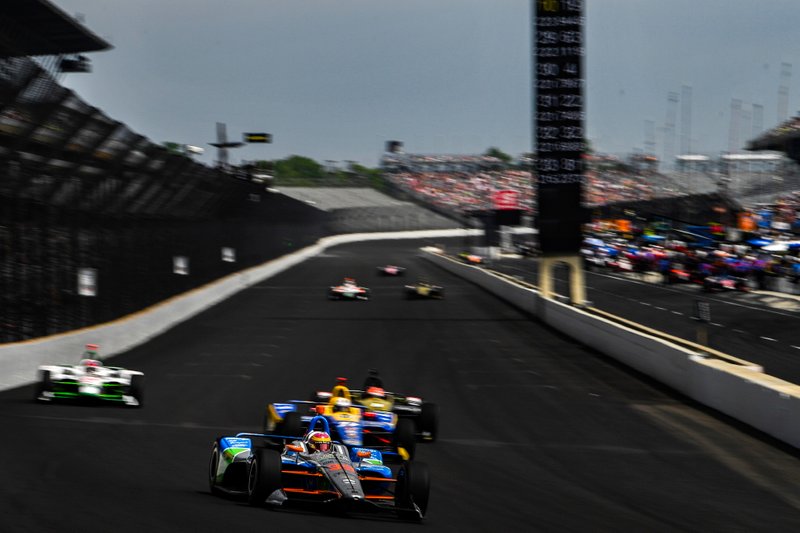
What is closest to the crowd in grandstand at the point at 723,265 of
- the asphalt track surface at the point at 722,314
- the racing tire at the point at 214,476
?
the asphalt track surface at the point at 722,314

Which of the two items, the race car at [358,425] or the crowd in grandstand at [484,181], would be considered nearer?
the race car at [358,425]

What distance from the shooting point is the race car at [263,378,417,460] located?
11.7 metres

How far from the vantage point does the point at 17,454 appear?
36.0 ft

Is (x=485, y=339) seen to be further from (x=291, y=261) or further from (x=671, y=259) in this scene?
(x=291, y=261)

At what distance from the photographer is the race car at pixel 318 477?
881 cm

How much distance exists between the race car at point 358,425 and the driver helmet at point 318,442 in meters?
1.72

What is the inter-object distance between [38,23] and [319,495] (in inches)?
1752

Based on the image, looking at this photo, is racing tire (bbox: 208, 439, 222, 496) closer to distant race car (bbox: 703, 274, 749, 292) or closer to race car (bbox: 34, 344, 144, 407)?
race car (bbox: 34, 344, 144, 407)

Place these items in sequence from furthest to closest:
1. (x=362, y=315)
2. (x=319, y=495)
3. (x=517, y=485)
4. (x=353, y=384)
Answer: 1. (x=362, y=315)
2. (x=353, y=384)
3. (x=517, y=485)
4. (x=319, y=495)

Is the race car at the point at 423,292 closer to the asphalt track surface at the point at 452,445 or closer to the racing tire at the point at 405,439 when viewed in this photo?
the asphalt track surface at the point at 452,445

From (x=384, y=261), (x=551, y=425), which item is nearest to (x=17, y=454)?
(x=551, y=425)

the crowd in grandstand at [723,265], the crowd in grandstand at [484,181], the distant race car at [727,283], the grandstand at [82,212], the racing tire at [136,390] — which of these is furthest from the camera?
the crowd in grandstand at [484,181]

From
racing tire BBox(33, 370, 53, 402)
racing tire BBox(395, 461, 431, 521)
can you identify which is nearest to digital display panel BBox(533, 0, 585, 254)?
racing tire BBox(33, 370, 53, 402)

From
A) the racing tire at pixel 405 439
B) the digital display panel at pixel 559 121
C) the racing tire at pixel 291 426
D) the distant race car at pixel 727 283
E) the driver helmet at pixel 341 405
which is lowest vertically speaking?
the distant race car at pixel 727 283
